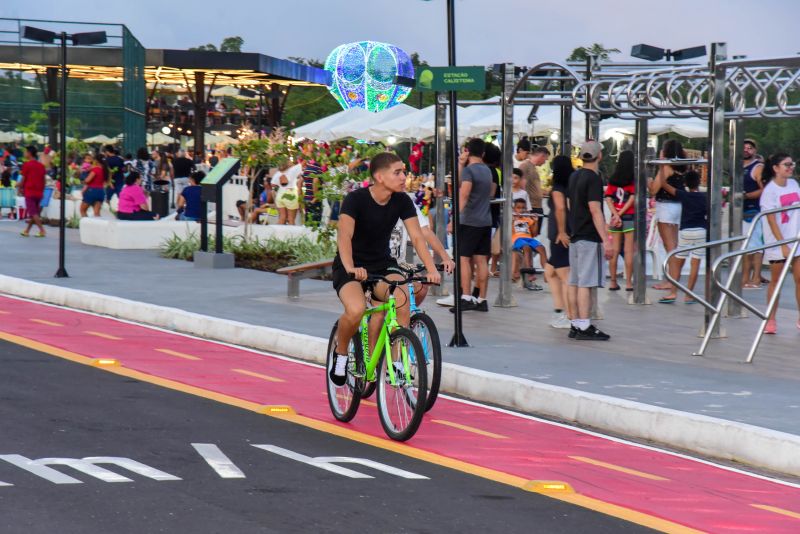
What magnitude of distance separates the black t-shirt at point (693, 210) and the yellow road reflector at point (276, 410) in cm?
774

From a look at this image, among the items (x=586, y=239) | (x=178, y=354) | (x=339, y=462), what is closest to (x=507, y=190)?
(x=586, y=239)

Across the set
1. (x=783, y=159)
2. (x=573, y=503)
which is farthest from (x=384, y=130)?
(x=573, y=503)

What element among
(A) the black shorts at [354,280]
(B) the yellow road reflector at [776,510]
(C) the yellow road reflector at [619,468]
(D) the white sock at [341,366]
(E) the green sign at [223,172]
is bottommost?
(B) the yellow road reflector at [776,510]

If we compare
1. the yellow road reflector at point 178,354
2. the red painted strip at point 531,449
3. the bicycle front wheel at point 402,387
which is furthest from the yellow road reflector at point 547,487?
the yellow road reflector at point 178,354

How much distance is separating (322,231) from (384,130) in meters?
13.6

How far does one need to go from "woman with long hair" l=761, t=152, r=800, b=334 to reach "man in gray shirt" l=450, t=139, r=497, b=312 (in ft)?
9.91

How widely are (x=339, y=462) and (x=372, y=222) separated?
1847 mm

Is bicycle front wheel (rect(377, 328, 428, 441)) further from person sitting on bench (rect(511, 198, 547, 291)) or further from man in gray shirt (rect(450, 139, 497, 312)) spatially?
person sitting on bench (rect(511, 198, 547, 291))

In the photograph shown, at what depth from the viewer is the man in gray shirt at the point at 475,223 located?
15.2 meters

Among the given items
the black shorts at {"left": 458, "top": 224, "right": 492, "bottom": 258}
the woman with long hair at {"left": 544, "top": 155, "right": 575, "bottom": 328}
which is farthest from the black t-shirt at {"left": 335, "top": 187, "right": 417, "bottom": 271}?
the black shorts at {"left": 458, "top": 224, "right": 492, "bottom": 258}

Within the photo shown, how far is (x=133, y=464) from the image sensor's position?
25.0 ft

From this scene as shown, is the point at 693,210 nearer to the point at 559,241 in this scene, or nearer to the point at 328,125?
the point at 559,241

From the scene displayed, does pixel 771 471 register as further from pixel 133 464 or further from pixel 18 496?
pixel 18 496

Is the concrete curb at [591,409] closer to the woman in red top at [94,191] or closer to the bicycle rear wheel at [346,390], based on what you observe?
the bicycle rear wheel at [346,390]
